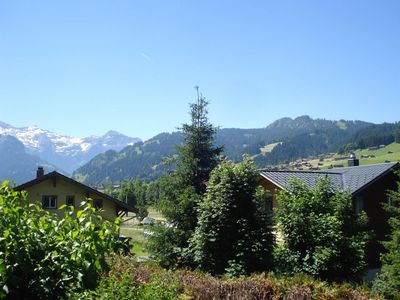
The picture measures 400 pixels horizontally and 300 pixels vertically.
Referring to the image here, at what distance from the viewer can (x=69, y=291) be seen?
185 inches

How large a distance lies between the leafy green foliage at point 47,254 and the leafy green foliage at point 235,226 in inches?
376

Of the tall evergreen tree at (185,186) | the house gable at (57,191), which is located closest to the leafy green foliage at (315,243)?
the tall evergreen tree at (185,186)

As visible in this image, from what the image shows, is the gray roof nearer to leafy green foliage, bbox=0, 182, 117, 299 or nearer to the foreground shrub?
the foreground shrub

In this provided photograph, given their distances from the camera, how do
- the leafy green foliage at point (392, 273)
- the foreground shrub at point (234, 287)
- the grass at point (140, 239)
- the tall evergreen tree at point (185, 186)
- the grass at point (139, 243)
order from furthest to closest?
1. the grass at point (139, 243)
2. the grass at point (140, 239)
3. the leafy green foliage at point (392, 273)
4. the tall evergreen tree at point (185, 186)
5. the foreground shrub at point (234, 287)

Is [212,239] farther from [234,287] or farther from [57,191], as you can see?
[57,191]

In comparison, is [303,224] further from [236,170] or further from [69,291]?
[69,291]

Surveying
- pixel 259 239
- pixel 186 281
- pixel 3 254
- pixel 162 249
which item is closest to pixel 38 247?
pixel 3 254

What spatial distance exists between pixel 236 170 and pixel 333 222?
12.8ft

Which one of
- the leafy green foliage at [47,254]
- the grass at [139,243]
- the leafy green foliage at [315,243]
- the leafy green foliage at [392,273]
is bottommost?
the grass at [139,243]

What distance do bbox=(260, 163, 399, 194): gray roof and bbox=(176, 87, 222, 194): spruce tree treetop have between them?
341 inches

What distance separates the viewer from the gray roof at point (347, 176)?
30.3 m

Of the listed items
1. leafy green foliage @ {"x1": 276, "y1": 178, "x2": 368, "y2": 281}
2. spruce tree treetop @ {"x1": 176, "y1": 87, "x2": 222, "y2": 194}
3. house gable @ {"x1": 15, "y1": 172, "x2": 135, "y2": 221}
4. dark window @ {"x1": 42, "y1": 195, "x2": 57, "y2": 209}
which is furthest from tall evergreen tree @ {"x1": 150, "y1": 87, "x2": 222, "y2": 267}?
dark window @ {"x1": 42, "y1": 195, "x2": 57, "y2": 209}

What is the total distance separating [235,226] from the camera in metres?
14.6

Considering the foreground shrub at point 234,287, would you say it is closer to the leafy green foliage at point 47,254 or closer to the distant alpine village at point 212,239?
the distant alpine village at point 212,239
